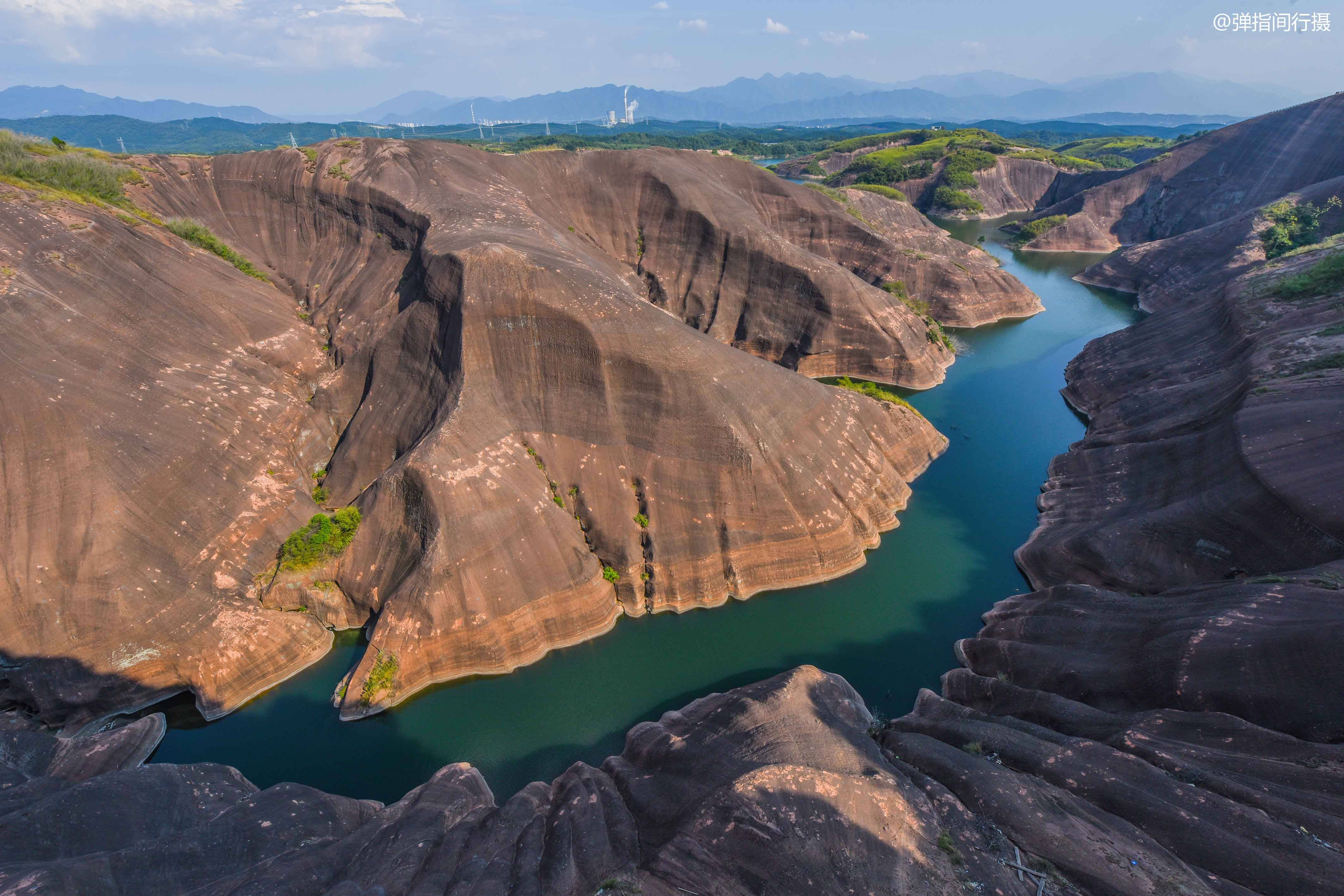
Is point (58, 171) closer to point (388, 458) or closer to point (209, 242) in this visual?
point (209, 242)

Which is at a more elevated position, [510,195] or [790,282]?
[510,195]

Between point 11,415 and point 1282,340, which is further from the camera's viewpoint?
point 1282,340

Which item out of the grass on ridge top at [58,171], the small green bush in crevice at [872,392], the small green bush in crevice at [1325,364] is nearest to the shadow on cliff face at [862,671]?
the small green bush in crevice at [872,392]

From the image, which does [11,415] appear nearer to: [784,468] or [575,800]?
[575,800]

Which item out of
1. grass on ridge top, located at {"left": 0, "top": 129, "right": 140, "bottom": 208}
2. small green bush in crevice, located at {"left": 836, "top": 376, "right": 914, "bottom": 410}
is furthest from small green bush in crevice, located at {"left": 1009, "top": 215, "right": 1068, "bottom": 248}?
grass on ridge top, located at {"left": 0, "top": 129, "right": 140, "bottom": 208}

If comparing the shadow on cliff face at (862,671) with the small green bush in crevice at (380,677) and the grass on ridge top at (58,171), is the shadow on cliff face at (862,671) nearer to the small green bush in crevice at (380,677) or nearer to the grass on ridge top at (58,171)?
the small green bush in crevice at (380,677)

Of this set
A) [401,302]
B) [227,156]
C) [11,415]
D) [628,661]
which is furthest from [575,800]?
[227,156]

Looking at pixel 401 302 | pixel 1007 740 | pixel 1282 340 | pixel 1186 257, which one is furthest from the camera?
pixel 1186 257
